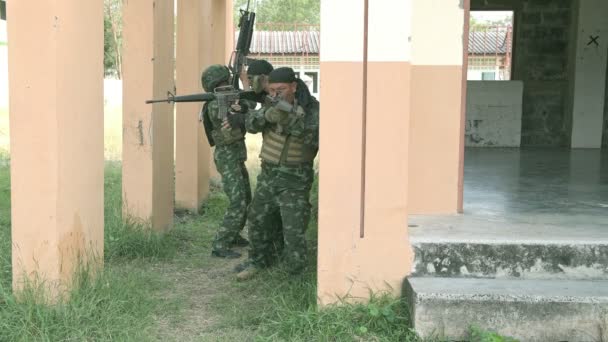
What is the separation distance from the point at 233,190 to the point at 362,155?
8.10 feet

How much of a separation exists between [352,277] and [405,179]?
61 centimetres

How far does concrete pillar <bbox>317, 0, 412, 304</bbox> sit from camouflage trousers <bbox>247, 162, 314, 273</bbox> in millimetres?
1094

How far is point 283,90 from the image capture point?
4812 millimetres

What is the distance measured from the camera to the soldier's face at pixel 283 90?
4.79m

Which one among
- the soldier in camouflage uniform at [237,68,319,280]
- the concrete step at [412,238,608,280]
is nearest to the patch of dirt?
the soldier in camouflage uniform at [237,68,319,280]

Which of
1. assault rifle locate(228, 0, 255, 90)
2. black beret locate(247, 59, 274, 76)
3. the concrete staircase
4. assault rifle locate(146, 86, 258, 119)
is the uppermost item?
assault rifle locate(228, 0, 255, 90)

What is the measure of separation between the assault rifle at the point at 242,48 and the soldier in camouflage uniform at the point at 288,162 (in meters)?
1.19

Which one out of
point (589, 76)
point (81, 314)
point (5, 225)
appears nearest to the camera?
point (81, 314)

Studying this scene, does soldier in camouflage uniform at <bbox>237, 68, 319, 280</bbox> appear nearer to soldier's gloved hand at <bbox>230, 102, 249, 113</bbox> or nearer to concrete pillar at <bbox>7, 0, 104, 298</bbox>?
soldier's gloved hand at <bbox>230, 102, 249, 113</bbox>

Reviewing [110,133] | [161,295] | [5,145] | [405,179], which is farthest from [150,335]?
[110,133]

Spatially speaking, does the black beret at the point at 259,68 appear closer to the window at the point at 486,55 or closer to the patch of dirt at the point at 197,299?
the patch of dirt at the point at 197,299

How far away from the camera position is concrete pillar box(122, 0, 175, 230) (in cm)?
631

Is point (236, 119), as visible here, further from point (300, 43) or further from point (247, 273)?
point (300, 43)

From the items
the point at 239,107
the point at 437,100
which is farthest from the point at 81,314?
the point at 437,100
